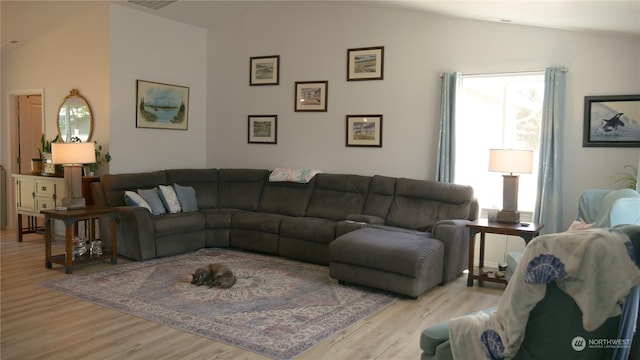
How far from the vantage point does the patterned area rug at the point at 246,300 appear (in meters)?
3.49

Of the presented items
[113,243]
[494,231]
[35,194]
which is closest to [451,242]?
[494,231]

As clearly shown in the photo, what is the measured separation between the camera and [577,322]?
5.90 ft

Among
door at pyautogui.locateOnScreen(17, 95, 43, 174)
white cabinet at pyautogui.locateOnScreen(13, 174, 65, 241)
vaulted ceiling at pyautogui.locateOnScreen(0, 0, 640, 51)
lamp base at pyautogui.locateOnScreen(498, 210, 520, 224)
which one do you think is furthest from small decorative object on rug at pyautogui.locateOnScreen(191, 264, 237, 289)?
door at pyautogui.locateOnScreen(17, 95, 43, 174)

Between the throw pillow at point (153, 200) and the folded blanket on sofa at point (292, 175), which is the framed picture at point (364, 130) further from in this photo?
the throw pillow at point (153, 200)

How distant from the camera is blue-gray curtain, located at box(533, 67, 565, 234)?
494 cm

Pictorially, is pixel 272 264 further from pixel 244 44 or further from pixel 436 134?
pixel 244 44

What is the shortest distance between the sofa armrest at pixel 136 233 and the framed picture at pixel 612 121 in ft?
14.6

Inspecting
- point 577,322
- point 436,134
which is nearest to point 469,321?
point 577,322

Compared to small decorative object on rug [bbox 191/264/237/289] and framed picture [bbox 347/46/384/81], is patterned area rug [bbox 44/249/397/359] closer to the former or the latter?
small decorative object on rug [bbox 191/264/237/289]

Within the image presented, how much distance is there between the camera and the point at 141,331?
3504 millimetres

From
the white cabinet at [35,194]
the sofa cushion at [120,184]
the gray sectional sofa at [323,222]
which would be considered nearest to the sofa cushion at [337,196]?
the gray sectional sofa at [323,222]

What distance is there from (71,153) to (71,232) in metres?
0.83

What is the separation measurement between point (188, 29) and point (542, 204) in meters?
5.05

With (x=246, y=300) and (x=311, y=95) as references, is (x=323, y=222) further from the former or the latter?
(x=311, y=95)
